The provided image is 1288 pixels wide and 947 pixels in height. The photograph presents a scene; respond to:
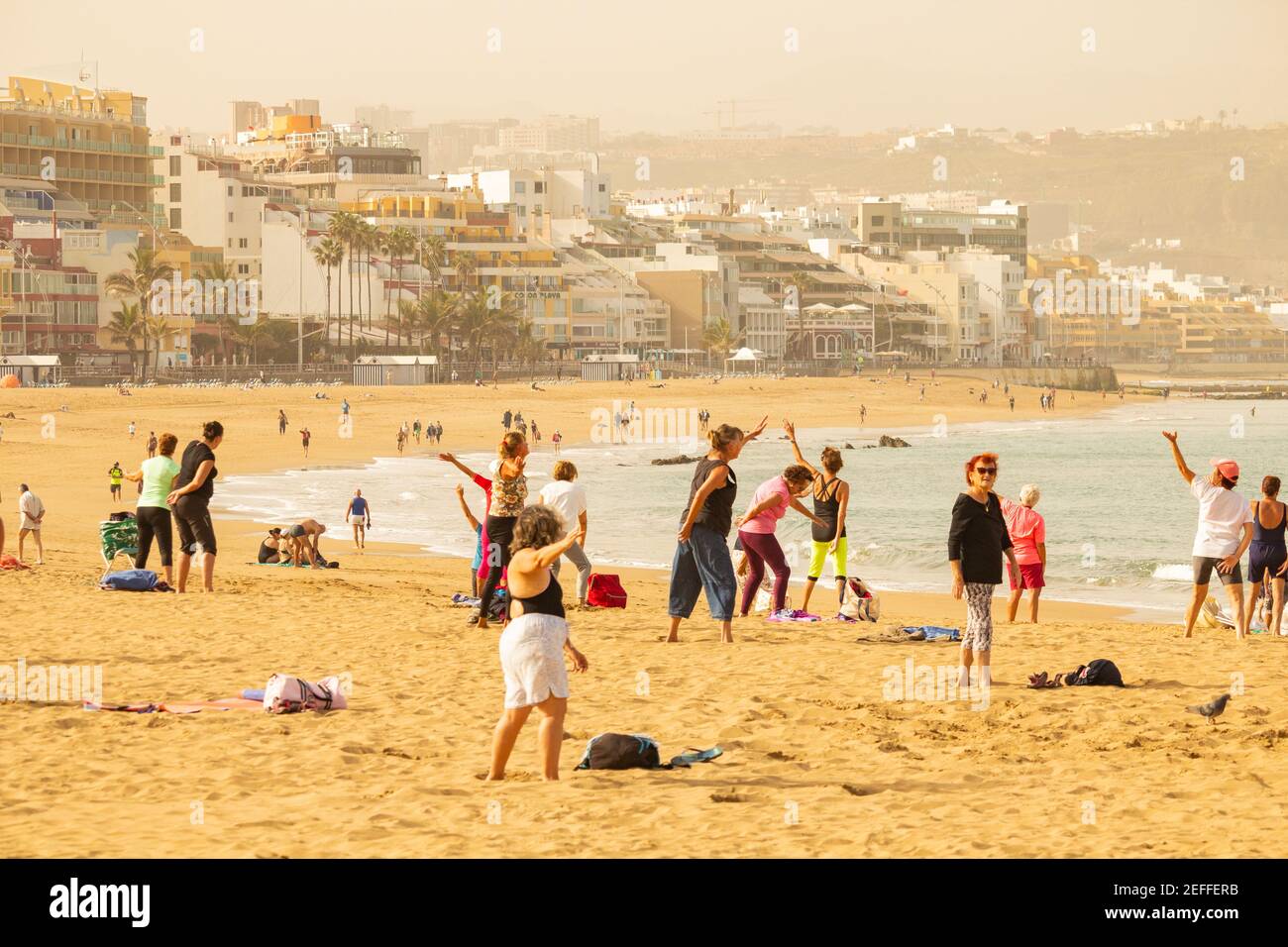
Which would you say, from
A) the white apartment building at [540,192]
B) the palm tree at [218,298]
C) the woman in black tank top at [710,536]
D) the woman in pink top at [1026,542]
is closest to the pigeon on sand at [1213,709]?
the woman in black tank top at [710,536]

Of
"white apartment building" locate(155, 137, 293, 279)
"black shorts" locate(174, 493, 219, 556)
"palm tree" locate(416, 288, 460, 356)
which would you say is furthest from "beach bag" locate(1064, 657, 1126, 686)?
"white apartment building" locate(155, 137, 293, 279)

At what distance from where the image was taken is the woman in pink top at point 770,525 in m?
13.2

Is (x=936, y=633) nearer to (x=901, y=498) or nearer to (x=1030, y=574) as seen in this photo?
(x=1030, y=574)

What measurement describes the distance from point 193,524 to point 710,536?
4939 mm

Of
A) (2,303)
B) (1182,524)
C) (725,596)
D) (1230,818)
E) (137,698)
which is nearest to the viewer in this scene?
(1230,818)

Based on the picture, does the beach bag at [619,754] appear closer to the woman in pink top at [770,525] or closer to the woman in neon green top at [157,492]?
the woman in pink top at [770,525]

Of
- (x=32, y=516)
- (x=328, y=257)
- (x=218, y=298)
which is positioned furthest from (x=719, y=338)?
(x=32, y=516)

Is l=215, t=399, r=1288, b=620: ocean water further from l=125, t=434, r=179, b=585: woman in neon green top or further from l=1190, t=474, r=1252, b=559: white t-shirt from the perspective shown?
l=125, t=434, r=179, b=585: woman in neon green top
